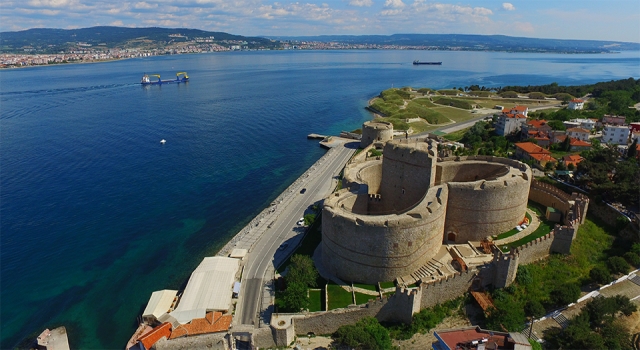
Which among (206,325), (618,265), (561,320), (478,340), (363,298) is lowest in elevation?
(206,325)

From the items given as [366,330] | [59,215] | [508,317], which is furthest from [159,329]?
[59,215]

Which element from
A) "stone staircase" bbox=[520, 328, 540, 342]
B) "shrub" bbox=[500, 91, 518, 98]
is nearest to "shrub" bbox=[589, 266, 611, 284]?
"stone staircase" bbox=[520, 328, 540, 342]

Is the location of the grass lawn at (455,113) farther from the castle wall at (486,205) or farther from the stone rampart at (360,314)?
the stone rampart at (360,314)

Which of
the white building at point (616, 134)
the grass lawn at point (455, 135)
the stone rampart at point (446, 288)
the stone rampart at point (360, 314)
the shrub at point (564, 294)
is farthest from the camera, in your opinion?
the grass lawn at point (455, 135)

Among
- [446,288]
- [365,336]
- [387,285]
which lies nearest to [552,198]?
[446,288]

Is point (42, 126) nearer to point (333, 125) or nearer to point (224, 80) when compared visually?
point (333, 125)

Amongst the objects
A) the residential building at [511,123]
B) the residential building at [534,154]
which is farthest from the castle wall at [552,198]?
the residential building at [511,123]

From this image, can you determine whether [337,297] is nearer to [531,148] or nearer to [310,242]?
[310,242]
